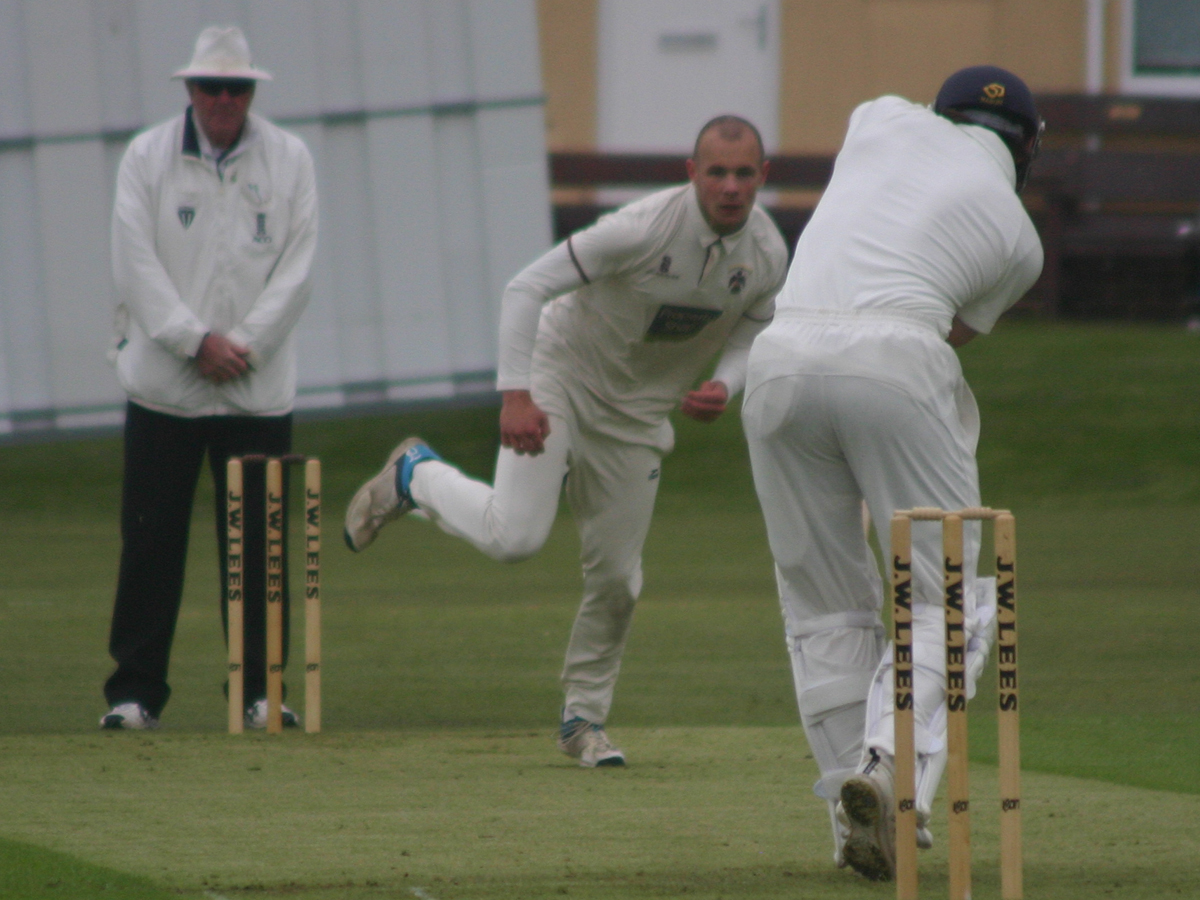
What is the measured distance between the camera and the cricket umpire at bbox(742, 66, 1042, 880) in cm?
405

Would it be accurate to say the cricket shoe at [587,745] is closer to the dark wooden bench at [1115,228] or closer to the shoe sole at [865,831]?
the shoe sole at [865,831]

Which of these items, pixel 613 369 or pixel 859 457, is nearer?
pixel 859 457

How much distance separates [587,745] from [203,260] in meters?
1.96

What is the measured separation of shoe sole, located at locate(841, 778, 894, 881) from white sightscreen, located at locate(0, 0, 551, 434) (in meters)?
10.2

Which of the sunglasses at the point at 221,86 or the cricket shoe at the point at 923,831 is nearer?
the cricket shoe at the point at 923,831

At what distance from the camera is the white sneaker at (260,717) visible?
6.15 metres

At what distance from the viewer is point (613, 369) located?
5812 millimetres

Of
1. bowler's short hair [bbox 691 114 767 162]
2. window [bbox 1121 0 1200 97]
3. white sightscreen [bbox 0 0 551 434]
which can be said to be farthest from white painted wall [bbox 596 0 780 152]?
bowler's short hair [bbox 691 114 767 162]

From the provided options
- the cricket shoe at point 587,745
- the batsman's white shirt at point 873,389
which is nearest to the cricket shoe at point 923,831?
the batsman's white shirt at point 873,389

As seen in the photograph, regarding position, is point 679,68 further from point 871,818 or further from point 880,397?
point 871,818

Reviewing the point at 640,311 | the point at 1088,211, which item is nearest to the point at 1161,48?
the point at 1088,211

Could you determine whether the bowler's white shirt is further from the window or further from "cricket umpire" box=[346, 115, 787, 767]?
the window

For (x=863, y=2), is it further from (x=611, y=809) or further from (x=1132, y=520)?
(x=611, y=809)

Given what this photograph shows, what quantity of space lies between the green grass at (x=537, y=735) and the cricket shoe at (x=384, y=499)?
0.61 metres
